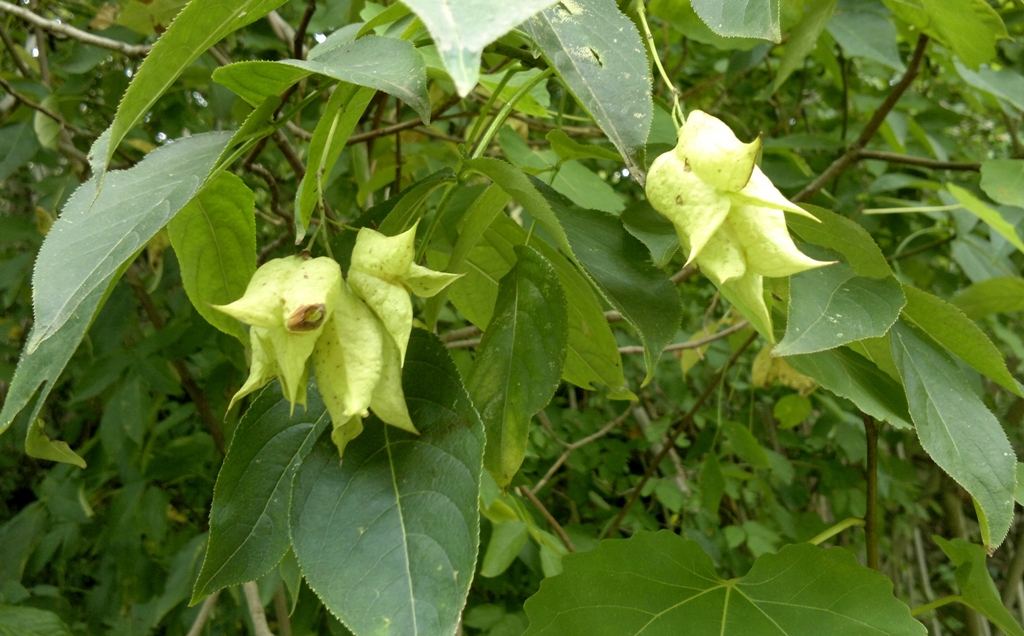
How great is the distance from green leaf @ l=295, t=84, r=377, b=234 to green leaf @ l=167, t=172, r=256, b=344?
88mm

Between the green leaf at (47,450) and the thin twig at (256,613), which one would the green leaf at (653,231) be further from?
the thin twig at (256,613)

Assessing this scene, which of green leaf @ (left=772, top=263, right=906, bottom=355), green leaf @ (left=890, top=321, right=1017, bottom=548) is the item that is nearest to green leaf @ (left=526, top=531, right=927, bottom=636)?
green leaf @ (left=890, top=321, right=1017, bottom=548)

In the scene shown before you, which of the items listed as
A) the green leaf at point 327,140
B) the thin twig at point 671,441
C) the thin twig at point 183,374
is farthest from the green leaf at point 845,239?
the thin twig at point 183,374

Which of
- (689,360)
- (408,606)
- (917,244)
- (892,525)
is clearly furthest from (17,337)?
(892,525)

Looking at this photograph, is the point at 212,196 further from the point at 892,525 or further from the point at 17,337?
the point at 892,525

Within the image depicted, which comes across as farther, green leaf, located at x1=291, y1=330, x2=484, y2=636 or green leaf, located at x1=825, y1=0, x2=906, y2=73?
green leaf, located at x1=825, y1=0, x2=906, y2=73

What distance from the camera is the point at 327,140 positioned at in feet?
1.40

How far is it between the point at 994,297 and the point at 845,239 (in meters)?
0.47

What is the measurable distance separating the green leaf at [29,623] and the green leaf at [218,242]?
2.02 feet

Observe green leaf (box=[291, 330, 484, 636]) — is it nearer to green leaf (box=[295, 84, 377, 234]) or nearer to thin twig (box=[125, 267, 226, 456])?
green leaf (box=[295, 84, 377, 234])

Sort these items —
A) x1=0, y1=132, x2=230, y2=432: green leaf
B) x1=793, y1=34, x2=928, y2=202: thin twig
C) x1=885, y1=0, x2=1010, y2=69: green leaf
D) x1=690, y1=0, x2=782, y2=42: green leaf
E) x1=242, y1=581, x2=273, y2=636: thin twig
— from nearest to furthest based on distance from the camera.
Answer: x1=0, y1=132, x2=230, y2=432: green leaf
x1=690, y1=0, x2=782, y2=42: green leaf
x1=885, y1=0, x2=1010, y2=69: green leaf
x1=242, y1=581, x2=273, y2=636: thin twig
x1=793, y1=34, x2=928, y2=202: thin twig

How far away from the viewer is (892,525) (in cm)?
198

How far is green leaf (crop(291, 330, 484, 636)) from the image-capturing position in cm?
36

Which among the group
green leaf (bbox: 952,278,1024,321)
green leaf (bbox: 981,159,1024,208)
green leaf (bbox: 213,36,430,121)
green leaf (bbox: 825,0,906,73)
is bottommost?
green leaf (bbox: 952,278,1024,321)
